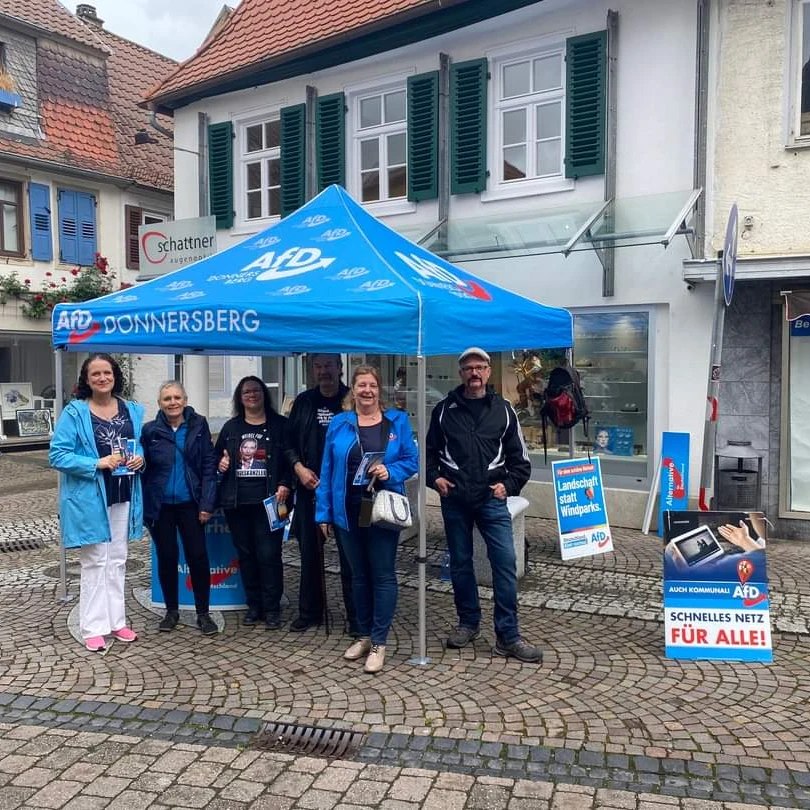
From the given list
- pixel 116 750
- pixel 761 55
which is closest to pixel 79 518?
pixel 116 750

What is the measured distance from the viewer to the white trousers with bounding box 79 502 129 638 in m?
4.86

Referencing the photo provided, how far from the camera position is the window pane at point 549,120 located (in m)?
8.87

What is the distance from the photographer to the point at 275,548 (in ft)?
17.2

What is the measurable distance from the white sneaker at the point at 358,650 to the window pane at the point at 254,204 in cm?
823

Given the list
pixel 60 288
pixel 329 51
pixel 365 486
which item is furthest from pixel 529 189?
pixel 60 288

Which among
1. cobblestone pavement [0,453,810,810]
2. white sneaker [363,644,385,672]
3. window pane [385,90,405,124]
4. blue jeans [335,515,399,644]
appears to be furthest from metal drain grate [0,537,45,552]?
window pane [385,90,405,124]

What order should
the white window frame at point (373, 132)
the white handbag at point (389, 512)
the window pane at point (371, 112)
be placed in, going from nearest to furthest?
the white handbag at point (389, 512) → the white window frame at point (373, 132) → the window pane at point (371, 112)

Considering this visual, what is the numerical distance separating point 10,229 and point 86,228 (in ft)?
5.43

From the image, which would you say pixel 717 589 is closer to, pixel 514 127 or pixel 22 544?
pixel 514 127

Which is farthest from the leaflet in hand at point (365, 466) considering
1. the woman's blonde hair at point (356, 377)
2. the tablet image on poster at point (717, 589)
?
the tablet image on poster at point (717, 589)

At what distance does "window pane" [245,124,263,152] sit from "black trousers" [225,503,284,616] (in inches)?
309

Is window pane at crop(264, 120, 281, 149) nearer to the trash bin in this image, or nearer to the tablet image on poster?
the trash bin

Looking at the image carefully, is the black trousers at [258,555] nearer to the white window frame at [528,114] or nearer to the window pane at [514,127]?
the white window frame at [528,114]

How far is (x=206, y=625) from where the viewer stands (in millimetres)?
5133
